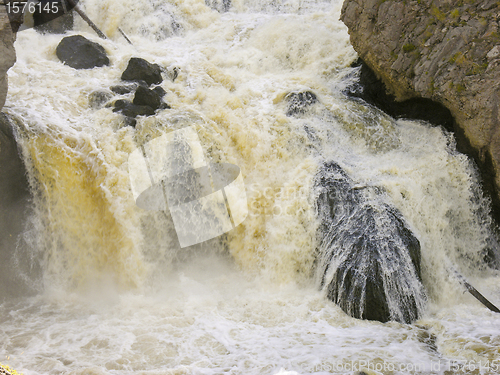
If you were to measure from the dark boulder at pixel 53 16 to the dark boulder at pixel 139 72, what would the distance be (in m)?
3.51

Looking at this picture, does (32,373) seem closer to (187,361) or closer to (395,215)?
(187,361)

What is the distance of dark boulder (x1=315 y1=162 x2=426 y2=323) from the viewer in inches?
202

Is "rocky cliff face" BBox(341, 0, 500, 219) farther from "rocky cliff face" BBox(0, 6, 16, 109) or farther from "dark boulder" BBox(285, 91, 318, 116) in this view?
"rocky cliff face" BBox(0, 6, 16, 109)

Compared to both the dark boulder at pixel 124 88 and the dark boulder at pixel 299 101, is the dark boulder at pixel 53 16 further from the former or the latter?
the dark boulder at pixel 299 101

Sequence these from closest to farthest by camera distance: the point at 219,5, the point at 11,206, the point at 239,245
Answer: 1. the point at 11,206
2. the point at 239,245
3. the point at 219,5

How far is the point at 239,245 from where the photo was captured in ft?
21.1

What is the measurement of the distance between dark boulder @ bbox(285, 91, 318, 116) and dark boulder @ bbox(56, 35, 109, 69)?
14.4ft

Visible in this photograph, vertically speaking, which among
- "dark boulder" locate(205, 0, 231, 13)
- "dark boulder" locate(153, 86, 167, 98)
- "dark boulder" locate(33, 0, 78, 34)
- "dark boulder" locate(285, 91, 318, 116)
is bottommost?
"dark boulder" locate(285, 91, 318, 116)

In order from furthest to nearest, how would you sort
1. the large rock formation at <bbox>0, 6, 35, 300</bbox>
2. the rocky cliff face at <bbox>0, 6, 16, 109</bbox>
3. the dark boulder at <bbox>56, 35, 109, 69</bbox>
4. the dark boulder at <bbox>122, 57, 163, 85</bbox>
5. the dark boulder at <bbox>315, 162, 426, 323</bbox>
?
1. the dark boulder at <bbox>56, 35, 109, 69</bbox>
2. the dark boulder at <bbox>122, 57, 163, 85</bbox>
3. the large rock formation at <bbox>0, 6, 35, 300</bbox>
4. the dark boulder at <bbox>315, 162, 426, 323</bbox>
5. the rocky cliff face at <bbox>0, 6, 16, 109</bbox>

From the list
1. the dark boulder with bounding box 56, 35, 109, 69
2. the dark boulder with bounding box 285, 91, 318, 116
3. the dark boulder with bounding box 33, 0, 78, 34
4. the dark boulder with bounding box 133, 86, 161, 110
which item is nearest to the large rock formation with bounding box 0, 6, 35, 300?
the dark boulder with bounding box 133, 86, 161, 110

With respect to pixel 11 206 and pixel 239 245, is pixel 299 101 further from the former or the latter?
pixel 11 206

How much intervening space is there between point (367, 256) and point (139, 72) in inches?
237

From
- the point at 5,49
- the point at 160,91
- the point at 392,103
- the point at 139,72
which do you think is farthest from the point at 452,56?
the point at 5,49

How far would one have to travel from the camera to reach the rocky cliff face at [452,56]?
5.97 meters
